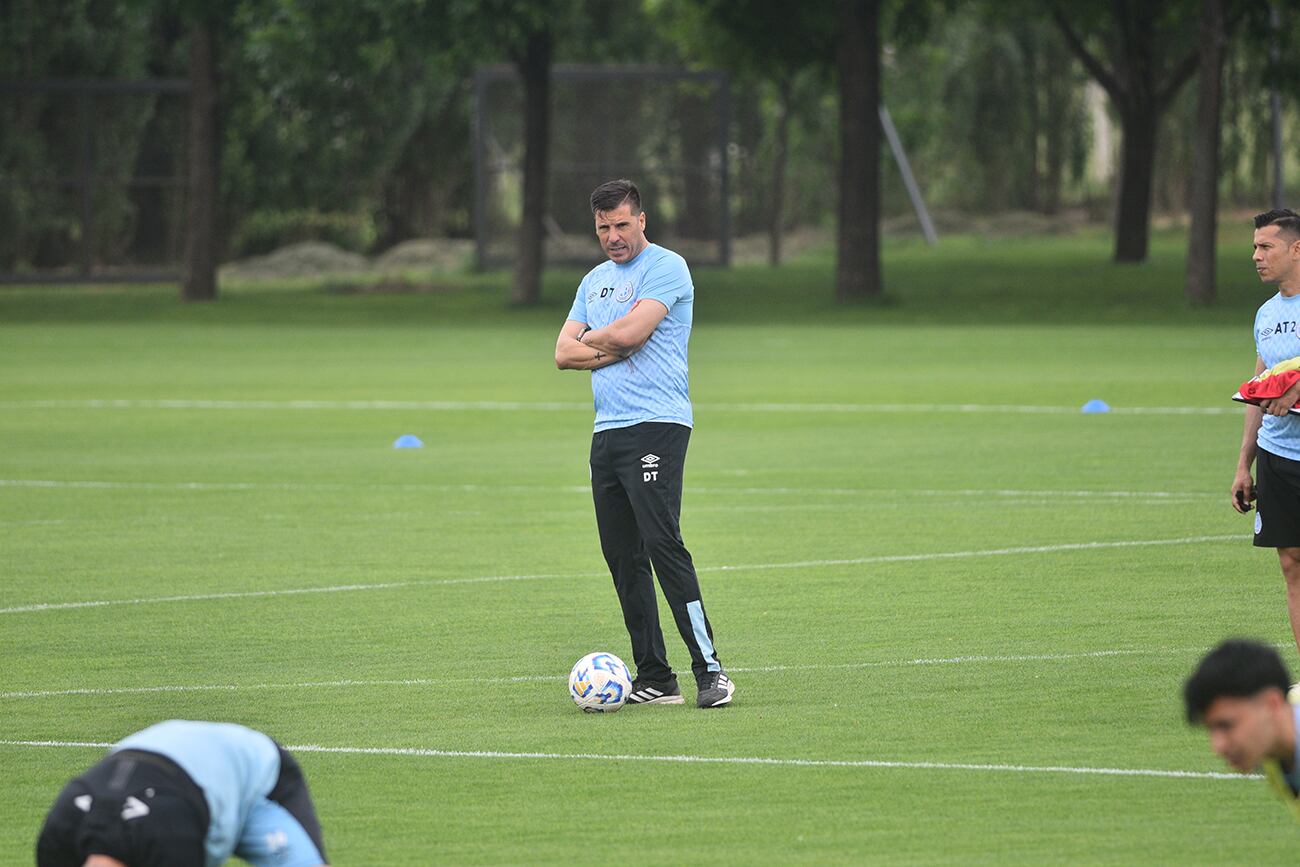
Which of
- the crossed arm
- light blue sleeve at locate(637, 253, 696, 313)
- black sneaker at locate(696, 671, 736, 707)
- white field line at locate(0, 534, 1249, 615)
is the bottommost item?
white field line at locate(0, 534, 1249, 615)

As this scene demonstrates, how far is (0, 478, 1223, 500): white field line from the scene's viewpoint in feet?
55.9

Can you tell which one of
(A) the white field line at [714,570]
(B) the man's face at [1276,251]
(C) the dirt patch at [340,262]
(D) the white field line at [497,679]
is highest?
(B) the man's face at [1276,251]

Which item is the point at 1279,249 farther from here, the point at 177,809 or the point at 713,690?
the point at 177,809

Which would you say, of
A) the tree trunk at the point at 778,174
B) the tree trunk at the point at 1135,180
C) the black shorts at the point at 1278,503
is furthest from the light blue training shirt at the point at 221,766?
the tree trunk at the point at 778,174

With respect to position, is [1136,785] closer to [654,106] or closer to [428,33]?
[428,33]

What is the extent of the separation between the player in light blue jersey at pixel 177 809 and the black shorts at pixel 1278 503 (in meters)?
5.19

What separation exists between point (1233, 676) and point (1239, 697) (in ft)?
0.19

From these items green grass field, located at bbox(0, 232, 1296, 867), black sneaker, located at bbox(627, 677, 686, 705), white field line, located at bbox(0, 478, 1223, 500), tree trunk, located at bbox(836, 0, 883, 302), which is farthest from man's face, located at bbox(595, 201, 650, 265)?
tree trunk, located at bbox(836, 0, 883, 302)

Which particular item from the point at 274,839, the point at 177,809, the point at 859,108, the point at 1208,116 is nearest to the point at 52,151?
the point at 859,108

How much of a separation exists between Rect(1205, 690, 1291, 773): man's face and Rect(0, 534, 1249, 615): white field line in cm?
856

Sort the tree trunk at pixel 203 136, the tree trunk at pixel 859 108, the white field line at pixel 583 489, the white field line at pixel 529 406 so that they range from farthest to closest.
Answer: the tree trunk at pixel 203 136 → the tree trunk at pixel 859 108 → the white field line at pixel 529 406 → the white field line at pixel 583 489

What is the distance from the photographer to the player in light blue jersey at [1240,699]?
521 cm

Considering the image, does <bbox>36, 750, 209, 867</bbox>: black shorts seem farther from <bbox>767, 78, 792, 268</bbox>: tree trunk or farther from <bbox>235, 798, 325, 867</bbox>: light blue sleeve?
<bbox>767, 78, 792, 268</bbox>: tree trunk

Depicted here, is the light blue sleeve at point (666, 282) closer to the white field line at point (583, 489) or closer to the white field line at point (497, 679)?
the white field line at point (497, 679)
